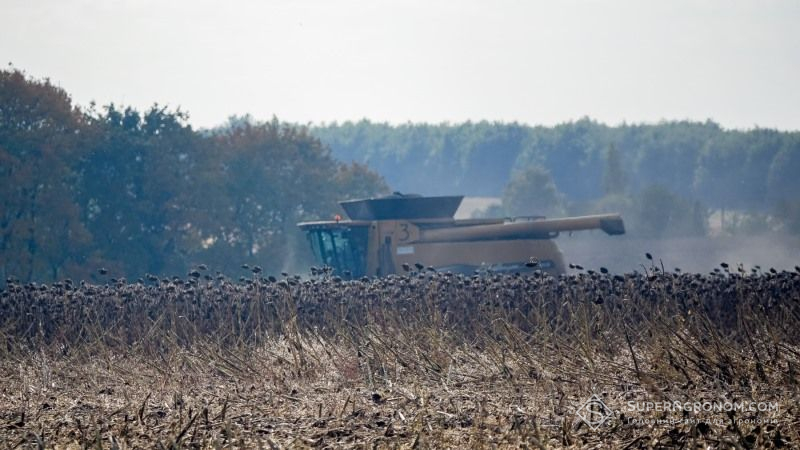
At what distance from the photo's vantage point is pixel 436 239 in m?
24.6

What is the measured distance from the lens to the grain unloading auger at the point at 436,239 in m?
24.5

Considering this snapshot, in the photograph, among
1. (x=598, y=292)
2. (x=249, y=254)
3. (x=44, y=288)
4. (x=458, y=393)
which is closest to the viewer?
(x=458, y=393)

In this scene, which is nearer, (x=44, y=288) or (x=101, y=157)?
(x=44, y=288)

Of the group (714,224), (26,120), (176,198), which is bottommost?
(714,224)

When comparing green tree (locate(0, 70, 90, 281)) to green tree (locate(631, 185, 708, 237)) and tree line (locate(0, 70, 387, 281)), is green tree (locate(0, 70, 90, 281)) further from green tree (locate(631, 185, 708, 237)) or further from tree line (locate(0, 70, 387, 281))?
green tree (locate(631, 185, 708, 237))

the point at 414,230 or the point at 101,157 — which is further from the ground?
the point at 101,157

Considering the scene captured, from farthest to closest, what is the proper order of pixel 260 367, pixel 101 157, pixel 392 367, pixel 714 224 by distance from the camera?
pixel 714 224, pixel 101 157, pixel 260 367, pixel 392 367

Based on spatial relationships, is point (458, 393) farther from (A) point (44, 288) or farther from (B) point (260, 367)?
(A) point (44, 288)

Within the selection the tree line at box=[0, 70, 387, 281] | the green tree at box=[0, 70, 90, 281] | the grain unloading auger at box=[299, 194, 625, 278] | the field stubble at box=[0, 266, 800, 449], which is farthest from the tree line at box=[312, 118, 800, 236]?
the field stubble at box=[0, 266, 800, 449]

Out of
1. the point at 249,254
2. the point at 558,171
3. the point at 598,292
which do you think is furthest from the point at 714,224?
the point at 598,292

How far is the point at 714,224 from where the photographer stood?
270ft

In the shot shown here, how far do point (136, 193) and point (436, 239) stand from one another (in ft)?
61.2

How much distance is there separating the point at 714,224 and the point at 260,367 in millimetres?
73884

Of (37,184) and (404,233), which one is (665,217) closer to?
(37,184)
